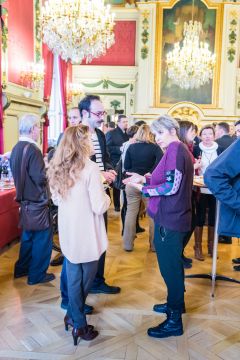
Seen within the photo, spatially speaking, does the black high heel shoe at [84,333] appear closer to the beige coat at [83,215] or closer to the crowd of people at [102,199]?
the crowd of people at [102,199]

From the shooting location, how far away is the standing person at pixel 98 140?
283 cm

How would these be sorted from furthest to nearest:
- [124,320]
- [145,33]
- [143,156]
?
[145,33]
[143,156]
[124,320]

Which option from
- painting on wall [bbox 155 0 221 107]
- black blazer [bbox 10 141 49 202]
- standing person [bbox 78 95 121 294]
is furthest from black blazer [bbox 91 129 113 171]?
painting on wall [bbox 155 0 221 107]

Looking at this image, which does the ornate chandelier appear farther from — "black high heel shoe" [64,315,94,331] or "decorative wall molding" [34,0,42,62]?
"black high heel shoe" [64,315,94,331]

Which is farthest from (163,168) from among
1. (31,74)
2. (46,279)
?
(31,74)

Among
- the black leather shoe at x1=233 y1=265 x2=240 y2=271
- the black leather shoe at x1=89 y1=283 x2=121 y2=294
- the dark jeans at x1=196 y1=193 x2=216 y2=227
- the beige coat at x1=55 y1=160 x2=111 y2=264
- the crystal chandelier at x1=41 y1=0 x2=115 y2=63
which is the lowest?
the black leather shoe at x1=233 y1=265 x2=240 y2=271

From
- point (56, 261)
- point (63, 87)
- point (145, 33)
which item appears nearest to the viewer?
point (56, 261)

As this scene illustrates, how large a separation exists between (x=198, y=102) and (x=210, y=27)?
2.24m

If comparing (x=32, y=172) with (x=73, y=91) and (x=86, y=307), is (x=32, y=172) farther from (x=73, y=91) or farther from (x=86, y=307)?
(x=73, y=91)

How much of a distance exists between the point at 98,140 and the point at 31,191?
2.63 ft

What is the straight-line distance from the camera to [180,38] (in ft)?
35.2

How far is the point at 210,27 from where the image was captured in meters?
10.6

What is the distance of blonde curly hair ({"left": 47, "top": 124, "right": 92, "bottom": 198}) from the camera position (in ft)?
7.03

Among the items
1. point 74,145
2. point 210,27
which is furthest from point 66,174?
point 210,27
